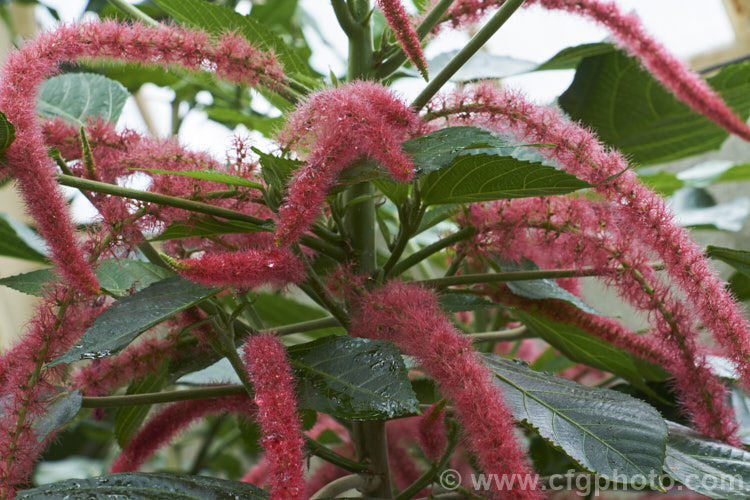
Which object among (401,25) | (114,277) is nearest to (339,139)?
(401,25)

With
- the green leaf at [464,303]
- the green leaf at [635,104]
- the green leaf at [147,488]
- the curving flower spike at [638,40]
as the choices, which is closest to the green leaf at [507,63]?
the green leaf at [635,104]

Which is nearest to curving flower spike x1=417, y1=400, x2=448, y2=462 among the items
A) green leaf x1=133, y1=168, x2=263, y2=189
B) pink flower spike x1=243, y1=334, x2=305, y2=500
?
pink flower spike x1=243, y1=334, x2=305, y2=500

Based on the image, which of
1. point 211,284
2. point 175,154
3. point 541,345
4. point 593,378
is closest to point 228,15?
point 175,154

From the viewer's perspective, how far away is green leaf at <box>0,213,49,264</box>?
2.26 feet

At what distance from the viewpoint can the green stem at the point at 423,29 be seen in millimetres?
497

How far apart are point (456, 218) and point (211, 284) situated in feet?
0.83

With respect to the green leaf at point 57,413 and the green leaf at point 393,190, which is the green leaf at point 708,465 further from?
the green leaf at point 57,413

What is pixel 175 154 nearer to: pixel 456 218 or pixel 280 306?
pixel 456 218

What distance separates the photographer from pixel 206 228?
48 cm

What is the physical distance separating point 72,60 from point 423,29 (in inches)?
10.1

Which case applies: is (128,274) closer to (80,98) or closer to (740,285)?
(80,98)

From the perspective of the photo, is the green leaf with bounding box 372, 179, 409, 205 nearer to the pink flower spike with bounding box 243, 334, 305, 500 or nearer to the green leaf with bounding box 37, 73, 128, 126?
the pink flower spike with bounding box 243, 334, 305, 500

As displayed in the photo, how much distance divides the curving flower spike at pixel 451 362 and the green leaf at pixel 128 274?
0.63 ft

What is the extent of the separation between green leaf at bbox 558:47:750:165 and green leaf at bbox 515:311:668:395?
0.28m
